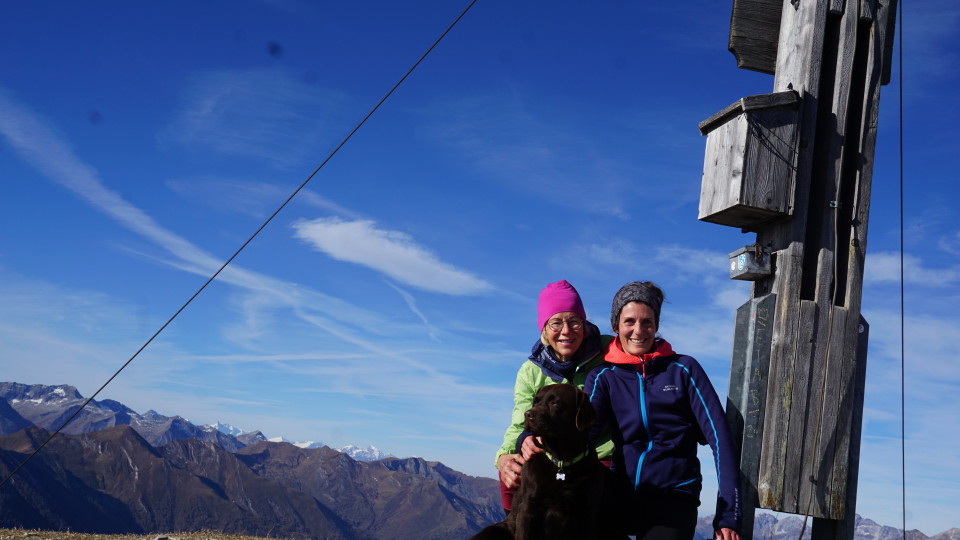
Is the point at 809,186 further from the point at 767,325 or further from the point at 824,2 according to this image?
the point at 824,2

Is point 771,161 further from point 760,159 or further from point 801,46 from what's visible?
point 801,46

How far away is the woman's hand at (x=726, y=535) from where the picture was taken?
399 centimetres

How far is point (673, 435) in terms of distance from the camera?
4.11 meters

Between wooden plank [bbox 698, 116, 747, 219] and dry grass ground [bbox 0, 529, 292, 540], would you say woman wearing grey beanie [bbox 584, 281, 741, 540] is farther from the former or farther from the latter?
dry grass ground [bbox 0, 529, 292, 540]

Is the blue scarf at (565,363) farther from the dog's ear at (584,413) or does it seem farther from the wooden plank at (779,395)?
the wooden plank at (779,395)

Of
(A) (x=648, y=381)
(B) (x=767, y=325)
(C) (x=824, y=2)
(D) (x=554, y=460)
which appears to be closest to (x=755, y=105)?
(C) (x=824, y=2)

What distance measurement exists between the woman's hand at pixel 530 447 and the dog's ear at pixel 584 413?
0.96ft

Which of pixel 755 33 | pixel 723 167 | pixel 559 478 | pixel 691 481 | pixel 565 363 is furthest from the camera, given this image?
pixel 755 33

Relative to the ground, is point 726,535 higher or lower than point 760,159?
lower

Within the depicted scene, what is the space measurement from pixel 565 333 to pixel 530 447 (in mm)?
759

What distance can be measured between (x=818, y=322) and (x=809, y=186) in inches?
30.8

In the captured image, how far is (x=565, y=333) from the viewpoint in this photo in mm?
4629

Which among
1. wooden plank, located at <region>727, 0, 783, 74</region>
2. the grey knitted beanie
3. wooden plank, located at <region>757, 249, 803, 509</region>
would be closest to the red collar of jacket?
the grey knitted beanie

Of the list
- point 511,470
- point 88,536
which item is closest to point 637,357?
point 511,470
